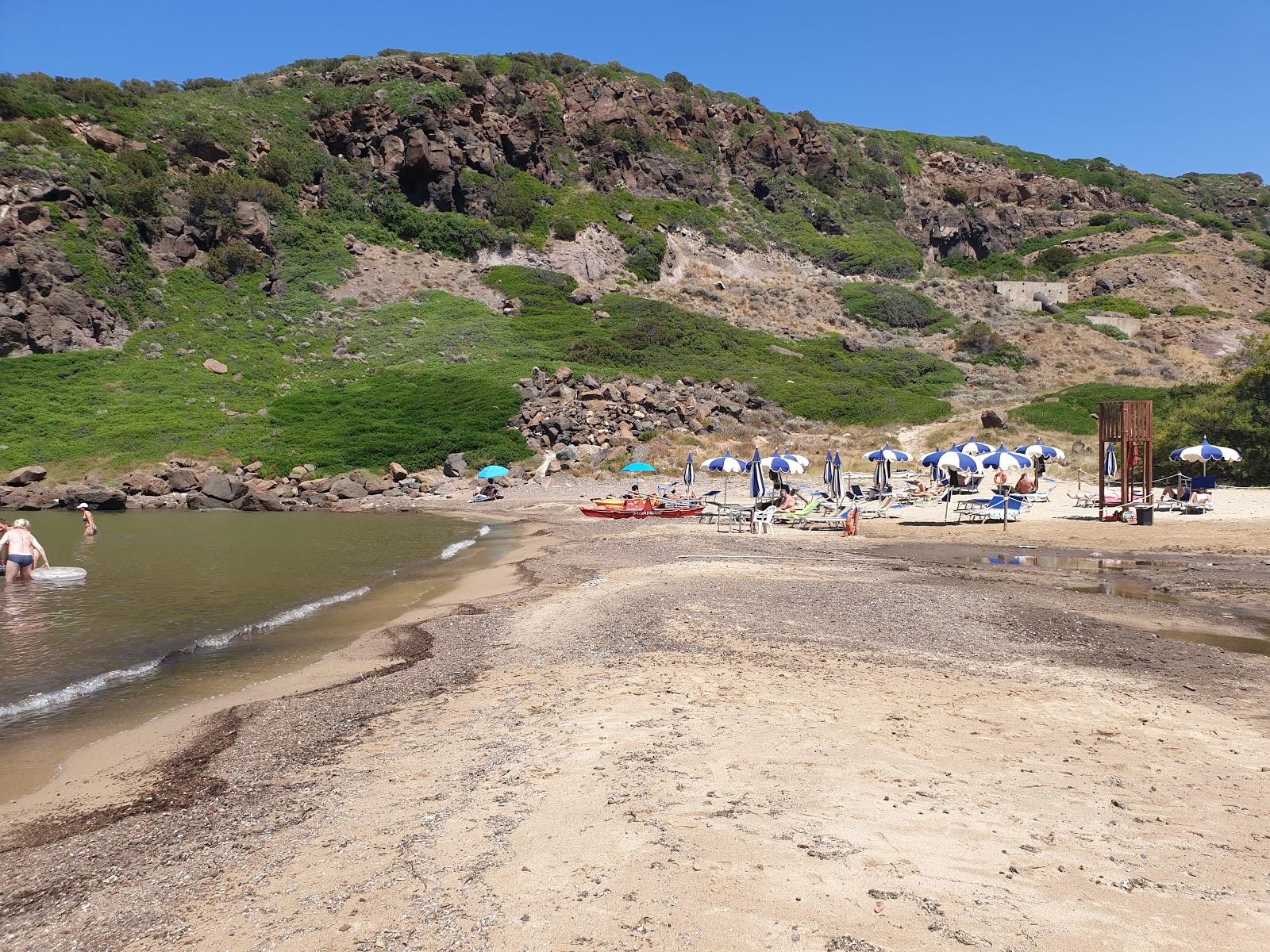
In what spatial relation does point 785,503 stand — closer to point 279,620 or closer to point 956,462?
point 956,462

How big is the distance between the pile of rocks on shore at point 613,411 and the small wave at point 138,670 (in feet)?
80.0

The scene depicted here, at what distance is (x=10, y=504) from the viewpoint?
32.0m

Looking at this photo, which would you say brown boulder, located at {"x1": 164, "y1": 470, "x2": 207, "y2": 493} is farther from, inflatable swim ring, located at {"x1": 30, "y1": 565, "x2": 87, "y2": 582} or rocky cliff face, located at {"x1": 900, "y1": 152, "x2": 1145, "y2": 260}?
rocky cliff face, located at {"x1": 900, "y1": 152, "x2": 1145, "y2": 260}

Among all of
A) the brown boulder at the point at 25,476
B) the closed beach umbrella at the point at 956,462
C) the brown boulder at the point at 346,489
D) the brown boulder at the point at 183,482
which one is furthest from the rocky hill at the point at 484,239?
the closed beach umbrella at the point at 956,462

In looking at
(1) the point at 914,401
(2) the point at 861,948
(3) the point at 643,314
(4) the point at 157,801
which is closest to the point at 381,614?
(4) the point at 157,801

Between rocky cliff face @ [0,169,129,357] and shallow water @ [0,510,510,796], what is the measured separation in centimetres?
2415

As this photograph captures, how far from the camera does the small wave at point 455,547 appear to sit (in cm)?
2013

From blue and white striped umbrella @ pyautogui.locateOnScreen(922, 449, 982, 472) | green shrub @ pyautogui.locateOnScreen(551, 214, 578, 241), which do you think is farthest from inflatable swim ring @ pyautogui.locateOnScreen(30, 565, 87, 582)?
green shrub @ pyautogui.locateOnScreen(551, 214, 578, 241)

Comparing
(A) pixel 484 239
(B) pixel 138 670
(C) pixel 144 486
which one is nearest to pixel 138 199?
(A) pixel 484 239

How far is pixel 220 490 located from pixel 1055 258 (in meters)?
94.8

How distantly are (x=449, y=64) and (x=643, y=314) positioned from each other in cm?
3878

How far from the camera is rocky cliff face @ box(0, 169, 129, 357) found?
1679 inches

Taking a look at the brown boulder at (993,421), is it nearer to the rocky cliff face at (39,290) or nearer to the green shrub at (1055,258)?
the rocky cliff face at (39,290)

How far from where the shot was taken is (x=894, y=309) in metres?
69.8
